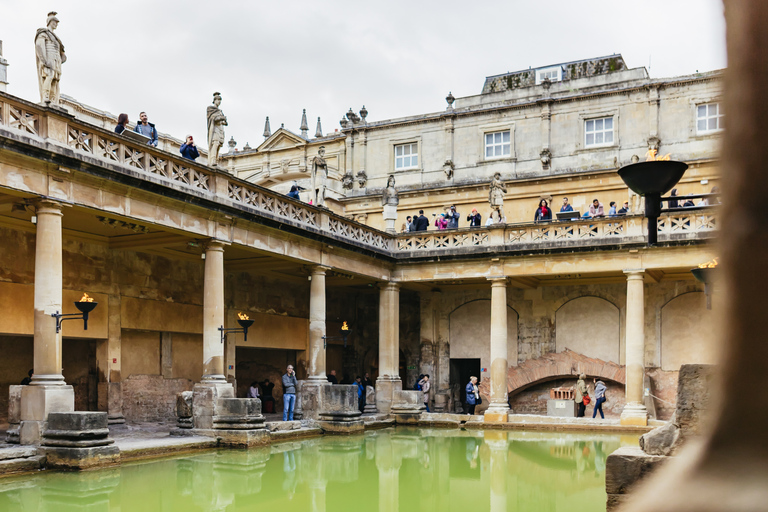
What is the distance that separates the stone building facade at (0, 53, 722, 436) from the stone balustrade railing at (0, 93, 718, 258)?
0.05 metres

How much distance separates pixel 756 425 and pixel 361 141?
117 ft

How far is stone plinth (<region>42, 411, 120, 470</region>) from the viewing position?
13414 mm

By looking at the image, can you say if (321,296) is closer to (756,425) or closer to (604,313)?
(604,313)

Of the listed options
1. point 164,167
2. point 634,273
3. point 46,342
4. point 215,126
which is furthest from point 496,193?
point 46,342

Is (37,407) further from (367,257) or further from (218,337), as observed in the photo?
(367,257)

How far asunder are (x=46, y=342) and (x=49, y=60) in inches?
211

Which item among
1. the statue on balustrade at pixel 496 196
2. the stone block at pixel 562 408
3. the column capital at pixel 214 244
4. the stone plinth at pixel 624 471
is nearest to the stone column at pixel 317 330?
the column capital at pixel 214 244

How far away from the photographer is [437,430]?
78.0 ft

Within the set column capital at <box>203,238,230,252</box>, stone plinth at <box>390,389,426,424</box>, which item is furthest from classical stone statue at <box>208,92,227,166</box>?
stone plinth at <box>390,389,426,424</box>

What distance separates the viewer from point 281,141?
39.6 meters

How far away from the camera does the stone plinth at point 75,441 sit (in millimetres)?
13414

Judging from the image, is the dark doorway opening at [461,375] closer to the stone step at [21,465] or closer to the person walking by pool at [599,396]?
the person walking by pool at [599,396]

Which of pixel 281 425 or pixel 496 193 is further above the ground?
pixel 496 193

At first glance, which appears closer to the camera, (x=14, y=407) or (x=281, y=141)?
(x=14, y=407)
